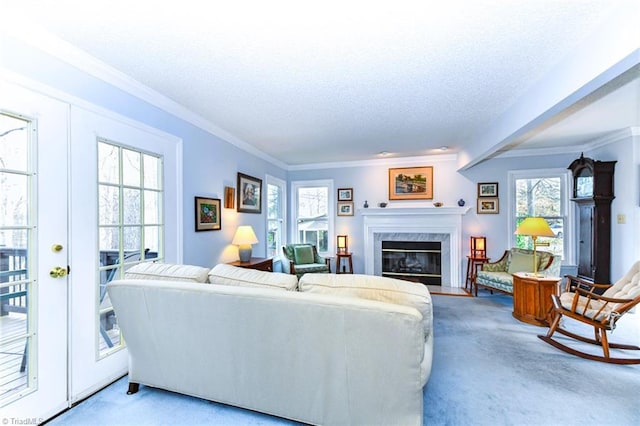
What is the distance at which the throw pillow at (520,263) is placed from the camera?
432 centimetres

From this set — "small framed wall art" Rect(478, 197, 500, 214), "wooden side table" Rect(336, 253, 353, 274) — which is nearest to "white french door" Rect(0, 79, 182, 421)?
"wooden side table" Rect(336, 253, 353, 274)

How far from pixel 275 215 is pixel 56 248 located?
156 inches

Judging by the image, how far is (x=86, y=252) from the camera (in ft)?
6.71

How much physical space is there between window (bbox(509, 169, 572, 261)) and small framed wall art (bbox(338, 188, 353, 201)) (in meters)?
2.81

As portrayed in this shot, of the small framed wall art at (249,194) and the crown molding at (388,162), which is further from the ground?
the crown molding at (388,162)

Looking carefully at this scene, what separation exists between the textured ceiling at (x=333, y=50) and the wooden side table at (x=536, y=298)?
1.96 m

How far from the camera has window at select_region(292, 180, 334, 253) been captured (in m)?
5.96

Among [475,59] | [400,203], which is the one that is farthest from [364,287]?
[400,203]

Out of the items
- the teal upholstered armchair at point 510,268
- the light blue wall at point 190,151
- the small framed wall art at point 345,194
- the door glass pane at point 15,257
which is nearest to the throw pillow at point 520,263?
the teal upholstered armchair at point 510,268

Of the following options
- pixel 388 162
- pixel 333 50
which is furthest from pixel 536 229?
pixel 333 50

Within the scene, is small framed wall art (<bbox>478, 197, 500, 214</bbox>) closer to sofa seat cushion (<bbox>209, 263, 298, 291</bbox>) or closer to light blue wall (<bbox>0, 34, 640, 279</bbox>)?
light blue wall (<bbox>0, 34, 640, 279</bbox>)

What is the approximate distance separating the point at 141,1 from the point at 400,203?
487 centimetres

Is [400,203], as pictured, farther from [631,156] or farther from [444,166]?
[631,156]

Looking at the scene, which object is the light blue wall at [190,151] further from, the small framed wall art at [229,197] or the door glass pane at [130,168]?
the door glass pane at [130,168]
